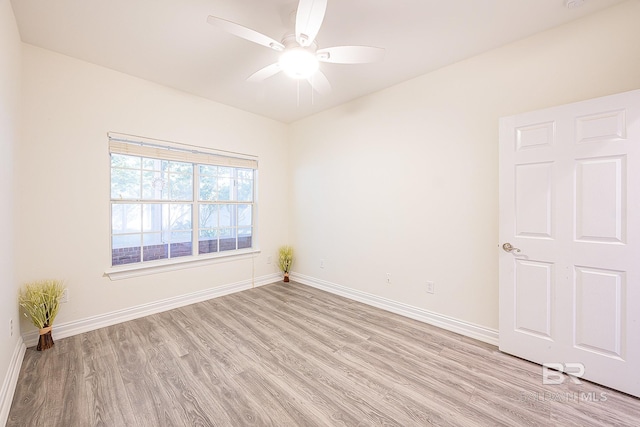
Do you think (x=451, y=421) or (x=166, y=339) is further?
(x=166, y=339)

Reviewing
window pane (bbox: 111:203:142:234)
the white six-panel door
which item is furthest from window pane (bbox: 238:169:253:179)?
the white six-panel door

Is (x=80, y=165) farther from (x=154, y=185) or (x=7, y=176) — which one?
(x=7, y=176)

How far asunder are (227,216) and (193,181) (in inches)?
28.9

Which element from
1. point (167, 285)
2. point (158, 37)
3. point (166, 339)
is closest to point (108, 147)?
point (158, 37)

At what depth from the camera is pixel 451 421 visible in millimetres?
1541

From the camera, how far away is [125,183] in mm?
3014

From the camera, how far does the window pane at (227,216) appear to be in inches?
155

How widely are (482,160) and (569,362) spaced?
1791mm

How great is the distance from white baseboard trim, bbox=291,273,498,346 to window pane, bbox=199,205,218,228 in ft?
5.95

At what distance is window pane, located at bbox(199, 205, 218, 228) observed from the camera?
371 cm

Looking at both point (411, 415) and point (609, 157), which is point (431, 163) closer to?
point (609, 157)

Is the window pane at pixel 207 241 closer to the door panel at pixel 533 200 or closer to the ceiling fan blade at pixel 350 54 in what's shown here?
the ceiling fan blade at pixel 350 54

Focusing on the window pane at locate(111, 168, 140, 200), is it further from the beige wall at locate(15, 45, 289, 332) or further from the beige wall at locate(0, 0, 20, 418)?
the beige wall at locate(0, 0, 20, 418)

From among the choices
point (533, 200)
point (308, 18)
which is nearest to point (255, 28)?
point (308, 18)
